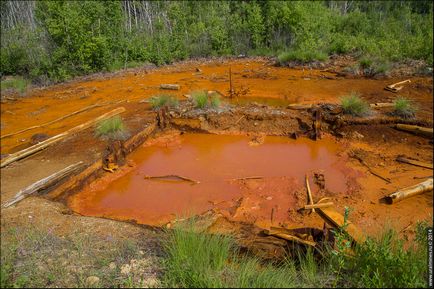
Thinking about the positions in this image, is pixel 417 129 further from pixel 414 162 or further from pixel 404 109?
pixel 414 162

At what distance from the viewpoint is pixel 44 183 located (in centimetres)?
524

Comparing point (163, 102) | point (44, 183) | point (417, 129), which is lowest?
point (44, 183)

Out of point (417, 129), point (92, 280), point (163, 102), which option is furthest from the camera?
point (163, 102)

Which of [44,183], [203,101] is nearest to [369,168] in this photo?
[203,101]

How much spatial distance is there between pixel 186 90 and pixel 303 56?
5.42 meters

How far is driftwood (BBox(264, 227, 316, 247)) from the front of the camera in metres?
3.96

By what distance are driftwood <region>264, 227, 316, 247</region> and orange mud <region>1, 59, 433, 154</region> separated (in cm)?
502

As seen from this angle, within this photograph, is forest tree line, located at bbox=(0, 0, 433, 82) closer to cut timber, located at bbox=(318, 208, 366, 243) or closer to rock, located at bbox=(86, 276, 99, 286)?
cut timber, located at bbox=(318, 208, 366, 243)

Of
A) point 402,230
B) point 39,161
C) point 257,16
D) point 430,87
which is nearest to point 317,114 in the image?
point 402,230

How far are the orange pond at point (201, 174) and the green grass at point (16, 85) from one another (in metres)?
6.85

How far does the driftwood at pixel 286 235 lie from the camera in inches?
156

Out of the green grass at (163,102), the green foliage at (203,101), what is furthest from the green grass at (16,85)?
the green foliage at (203,101)

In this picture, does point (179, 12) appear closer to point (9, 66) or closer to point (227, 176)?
point (9, 66)

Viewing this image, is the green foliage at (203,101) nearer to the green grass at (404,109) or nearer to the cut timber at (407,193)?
the green grass at (404,109)
